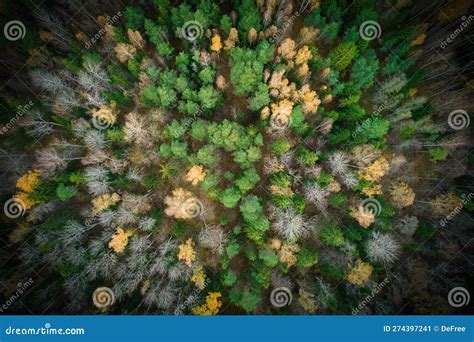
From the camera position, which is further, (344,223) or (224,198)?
(344,223)

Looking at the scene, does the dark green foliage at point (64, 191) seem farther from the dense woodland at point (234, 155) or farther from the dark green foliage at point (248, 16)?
the dark green foliage at point (248, 16)

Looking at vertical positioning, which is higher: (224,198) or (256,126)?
(256,126)

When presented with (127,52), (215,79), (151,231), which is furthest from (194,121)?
(151,231)

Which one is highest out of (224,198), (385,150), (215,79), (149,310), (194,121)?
(215,79)

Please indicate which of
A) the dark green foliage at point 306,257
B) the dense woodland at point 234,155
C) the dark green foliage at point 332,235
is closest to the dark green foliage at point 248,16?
the dense woodland at point 234,155

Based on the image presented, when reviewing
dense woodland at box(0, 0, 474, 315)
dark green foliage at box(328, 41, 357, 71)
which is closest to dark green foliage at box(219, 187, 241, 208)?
dense woodland at box(0, 0, 474, 315)

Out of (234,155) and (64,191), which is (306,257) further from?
(64,191)

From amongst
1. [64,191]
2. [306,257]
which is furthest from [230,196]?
[64,191]

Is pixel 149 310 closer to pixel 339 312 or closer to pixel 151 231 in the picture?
pixel 151 231
